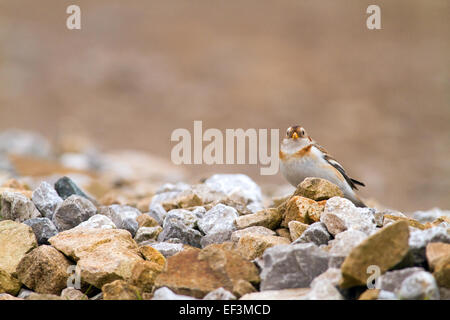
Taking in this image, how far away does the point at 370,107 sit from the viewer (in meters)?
18.9

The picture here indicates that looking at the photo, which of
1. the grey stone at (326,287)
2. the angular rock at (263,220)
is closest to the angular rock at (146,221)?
the angular rock at (263,220)

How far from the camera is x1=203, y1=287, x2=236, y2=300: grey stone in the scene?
332cm

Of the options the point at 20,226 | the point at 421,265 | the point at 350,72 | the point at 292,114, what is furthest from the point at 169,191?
the point at 350,72

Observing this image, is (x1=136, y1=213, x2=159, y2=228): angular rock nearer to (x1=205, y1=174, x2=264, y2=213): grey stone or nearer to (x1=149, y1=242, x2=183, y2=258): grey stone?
(x1=149, y1=242, x2=183, y2=258): grey stone

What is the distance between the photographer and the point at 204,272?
357cm

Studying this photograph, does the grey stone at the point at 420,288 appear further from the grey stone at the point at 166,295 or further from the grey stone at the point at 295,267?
the grey stone at the point at 166,295

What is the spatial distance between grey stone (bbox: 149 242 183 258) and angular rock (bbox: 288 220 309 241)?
0.75m

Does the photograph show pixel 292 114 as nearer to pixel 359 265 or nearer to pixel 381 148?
pixel 381 148

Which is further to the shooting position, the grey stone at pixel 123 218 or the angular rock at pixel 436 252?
the grey stone at pixel 123 218

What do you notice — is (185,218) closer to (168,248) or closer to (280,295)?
(168,248)

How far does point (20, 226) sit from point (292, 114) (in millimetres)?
15168

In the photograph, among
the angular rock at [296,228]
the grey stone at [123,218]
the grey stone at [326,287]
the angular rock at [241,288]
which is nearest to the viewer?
the grey stone at [326,287]

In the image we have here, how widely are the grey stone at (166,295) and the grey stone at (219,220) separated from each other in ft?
3.27

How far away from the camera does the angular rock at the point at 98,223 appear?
181 inches
